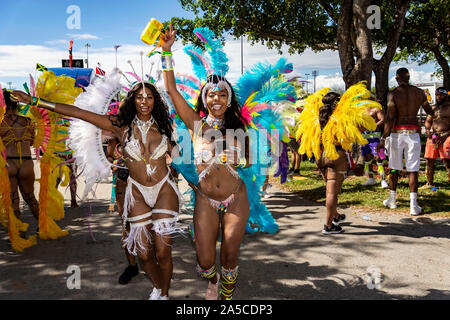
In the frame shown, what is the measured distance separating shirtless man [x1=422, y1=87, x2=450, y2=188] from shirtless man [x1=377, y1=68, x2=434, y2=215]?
1.26m

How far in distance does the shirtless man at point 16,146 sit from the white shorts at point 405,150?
19.6 feet

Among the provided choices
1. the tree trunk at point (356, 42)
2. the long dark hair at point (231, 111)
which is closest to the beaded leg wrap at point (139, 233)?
the long dark hair at point (231, 111)

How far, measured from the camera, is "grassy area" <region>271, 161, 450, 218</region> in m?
6.27

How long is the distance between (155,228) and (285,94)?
202 cm

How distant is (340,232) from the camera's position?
16.9 ft

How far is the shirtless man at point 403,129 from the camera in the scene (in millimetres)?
6055

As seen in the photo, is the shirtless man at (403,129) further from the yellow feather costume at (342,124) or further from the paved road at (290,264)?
the yellow feather costume at (342,124)

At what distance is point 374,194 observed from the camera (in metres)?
7.39

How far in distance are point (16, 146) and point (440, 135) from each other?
7951 millimetres

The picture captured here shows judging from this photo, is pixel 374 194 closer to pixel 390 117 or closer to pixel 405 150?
pixel 405 150

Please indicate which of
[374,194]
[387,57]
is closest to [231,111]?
[374,194]

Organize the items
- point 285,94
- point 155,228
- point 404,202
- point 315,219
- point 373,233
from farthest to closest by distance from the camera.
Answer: point 404,202, point 315,219, point 373,233, point 285,94, point 155,228
